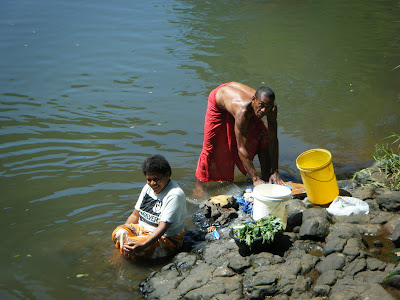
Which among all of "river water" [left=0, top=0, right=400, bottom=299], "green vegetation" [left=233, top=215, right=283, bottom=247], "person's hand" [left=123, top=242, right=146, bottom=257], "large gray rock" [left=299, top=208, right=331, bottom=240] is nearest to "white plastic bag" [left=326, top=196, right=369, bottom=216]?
"large gray rock" [left=299, top=208, right=331, bottom=240]

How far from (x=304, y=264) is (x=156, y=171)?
1.57 m

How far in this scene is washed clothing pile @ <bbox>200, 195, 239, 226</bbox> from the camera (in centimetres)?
509

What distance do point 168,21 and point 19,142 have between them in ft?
25.6

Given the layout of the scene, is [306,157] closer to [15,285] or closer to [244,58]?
[15,285]

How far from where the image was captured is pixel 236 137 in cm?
553

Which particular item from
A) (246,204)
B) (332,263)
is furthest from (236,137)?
(332,263)

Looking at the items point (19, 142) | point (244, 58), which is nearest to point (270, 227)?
point (19, 142)

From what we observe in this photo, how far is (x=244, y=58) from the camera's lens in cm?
1134

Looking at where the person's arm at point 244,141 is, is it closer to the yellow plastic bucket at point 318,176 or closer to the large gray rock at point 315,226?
the yellow plastic bucket at point 318,176

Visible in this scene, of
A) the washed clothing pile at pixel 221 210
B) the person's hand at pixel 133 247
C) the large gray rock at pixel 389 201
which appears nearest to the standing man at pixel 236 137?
the washed clothing pile at pixel 221 210

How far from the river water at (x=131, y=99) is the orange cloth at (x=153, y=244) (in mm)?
150

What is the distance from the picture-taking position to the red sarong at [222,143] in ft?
19.6

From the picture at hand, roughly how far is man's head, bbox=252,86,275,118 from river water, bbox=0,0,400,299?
1.49 metres

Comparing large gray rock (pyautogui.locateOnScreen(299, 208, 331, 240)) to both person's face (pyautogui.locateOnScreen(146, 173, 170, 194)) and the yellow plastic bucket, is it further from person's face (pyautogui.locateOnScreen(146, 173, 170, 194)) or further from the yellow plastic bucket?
person's face (pyautogui.locateOnScreen(146, 173, 170, 194))
